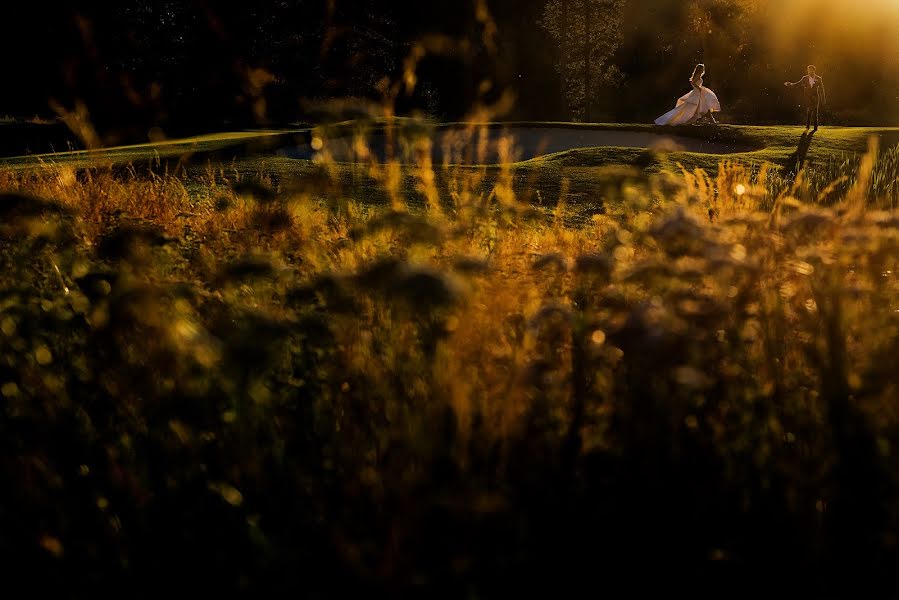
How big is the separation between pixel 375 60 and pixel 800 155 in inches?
617

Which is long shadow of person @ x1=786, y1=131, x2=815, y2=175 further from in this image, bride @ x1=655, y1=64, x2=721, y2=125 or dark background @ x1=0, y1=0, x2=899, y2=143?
dark background @ x1=0, y1=0, x2=899, y2=143

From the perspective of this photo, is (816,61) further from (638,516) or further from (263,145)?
(638,516)

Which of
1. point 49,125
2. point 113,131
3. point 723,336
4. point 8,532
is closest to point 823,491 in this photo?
point 723,336

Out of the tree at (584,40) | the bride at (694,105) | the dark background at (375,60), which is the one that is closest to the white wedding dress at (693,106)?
the bride at (694,105)

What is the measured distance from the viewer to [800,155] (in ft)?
41.6

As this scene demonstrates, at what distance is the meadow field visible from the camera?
190 centimetres

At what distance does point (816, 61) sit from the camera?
31750mm

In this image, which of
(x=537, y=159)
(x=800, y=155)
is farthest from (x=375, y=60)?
(x=800, y=155)

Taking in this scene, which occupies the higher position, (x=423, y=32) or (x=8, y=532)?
(x=423, y=32)

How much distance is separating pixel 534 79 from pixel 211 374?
3253 centimetres

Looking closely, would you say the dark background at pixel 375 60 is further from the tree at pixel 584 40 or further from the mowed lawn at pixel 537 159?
the mowed lawn at pixel 537 159

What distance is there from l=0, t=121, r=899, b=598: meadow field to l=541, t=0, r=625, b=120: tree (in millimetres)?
31951

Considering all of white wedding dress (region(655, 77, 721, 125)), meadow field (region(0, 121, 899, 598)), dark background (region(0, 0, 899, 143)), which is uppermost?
dark background (region(0, 0, 899, 143))

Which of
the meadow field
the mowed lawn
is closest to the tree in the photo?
the mowed lawn
